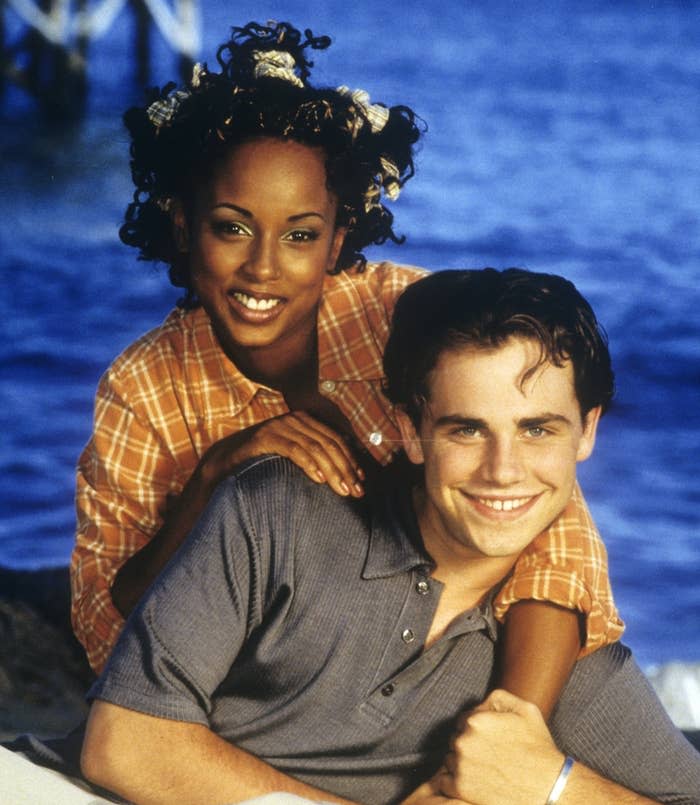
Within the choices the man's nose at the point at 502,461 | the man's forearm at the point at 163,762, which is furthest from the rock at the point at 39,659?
the man's nose at the point at 502,461

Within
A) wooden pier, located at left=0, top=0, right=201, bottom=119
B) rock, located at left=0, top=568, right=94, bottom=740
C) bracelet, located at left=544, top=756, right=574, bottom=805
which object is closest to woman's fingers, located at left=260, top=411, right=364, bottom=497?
bracelet, located at left=544, top=756, right=574, bottom=805

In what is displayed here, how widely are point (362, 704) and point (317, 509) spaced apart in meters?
0.26

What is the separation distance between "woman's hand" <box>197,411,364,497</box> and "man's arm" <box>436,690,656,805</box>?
1.15 feet

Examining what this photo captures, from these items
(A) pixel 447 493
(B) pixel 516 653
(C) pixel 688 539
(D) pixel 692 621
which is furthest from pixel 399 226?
(D) pixel 692 621

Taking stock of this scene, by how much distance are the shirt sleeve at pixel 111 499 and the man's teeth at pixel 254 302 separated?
0.22m

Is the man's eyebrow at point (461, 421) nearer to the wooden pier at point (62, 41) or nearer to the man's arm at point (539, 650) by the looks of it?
the man's arm at point (539, 650)

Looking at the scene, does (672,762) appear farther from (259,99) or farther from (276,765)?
(259,99)

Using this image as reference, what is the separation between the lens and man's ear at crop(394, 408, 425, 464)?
7.23 feet

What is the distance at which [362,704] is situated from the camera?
85.5 inches

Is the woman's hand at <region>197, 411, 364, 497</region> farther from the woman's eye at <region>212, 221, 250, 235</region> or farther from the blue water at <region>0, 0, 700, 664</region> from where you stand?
the blue water at <region>0, 0, 700, 664</region>

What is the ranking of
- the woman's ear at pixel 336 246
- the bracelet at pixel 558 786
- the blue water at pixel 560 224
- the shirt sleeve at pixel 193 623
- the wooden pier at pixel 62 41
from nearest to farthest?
the shirt sleeve at pixel 193 623 → the bracelet at pixel 558 786 → the woman's ear at pixel 336 246 → the blue water at pixel 560 224 → the wooden pier at pixel 62 41

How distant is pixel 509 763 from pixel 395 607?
25cm

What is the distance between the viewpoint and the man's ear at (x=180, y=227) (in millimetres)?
2383

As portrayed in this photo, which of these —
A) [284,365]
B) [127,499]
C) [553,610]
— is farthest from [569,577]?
[127,499]
